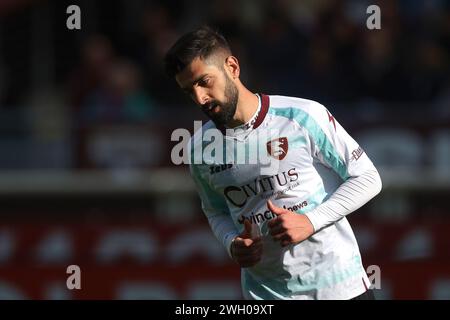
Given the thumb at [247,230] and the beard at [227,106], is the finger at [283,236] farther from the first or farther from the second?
the beard at [227,106]

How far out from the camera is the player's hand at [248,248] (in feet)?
17.4

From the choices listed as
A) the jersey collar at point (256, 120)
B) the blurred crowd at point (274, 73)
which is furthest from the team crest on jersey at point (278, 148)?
the blurred crowd at point (274, 73)

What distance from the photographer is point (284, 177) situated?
5.53m

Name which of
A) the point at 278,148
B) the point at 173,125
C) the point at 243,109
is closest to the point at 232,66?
the point at 243,109

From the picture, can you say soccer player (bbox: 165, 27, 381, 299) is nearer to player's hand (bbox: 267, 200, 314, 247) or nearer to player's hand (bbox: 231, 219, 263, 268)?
player's hand (bbox: 231, 219, 263, 268)

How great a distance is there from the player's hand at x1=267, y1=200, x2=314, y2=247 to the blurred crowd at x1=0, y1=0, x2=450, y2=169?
6007 millimetres

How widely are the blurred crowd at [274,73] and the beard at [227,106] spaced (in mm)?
5746

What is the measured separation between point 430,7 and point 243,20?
6.93 ft

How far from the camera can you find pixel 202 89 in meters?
5.43

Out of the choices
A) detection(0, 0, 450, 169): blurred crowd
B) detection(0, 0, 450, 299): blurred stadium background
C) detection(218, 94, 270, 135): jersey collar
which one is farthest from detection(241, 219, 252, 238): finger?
detection(0, 0, 450, 169): blurred crowd

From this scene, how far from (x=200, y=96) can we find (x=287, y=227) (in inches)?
31.5

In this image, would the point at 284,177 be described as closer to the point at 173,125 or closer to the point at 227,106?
the point at 227,106

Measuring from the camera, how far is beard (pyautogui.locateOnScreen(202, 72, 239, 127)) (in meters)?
5.44
